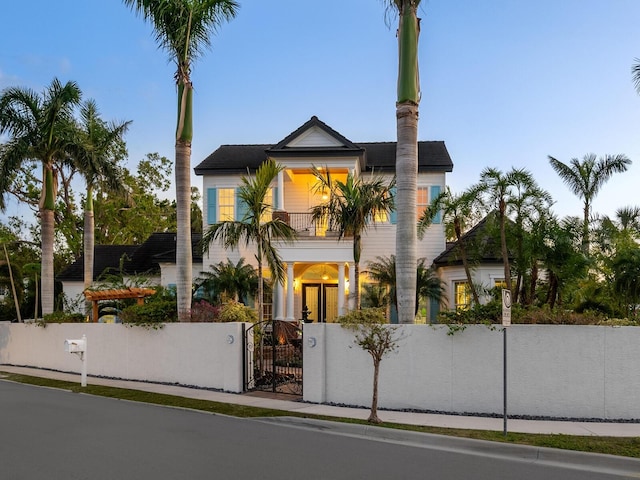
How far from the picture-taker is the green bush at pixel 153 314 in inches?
640

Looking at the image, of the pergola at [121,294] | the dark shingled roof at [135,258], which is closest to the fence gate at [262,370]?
the pergola at [121,294]

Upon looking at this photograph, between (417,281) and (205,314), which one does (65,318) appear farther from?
(417,281)

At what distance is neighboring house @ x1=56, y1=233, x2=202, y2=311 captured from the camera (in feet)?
89.1

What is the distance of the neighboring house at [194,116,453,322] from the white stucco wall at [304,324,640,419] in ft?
35.6

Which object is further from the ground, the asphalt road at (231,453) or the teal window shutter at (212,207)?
the teal window shutter at (212,207)

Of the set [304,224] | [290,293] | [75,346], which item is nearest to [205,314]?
[75,346]

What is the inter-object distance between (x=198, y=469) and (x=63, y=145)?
17707 mm

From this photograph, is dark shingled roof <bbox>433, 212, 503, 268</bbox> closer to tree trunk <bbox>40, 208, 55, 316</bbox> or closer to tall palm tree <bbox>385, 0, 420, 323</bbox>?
tall palm tree <bbox>385, 0, 420, 323</bbox>

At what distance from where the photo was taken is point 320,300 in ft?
86.7

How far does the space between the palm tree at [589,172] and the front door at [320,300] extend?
13.1 metres

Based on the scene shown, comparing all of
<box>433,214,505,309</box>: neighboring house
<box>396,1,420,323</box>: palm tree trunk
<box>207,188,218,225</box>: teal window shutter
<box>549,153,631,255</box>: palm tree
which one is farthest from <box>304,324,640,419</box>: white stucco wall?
<box>549,153,631,255</box>: palm tree

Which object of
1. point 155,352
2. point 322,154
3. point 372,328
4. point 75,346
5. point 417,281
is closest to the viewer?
point 372,328

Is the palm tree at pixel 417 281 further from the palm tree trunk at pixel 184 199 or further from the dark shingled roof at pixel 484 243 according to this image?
the palm tree trunk at pixel 184 199

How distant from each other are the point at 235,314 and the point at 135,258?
55.6 feet
